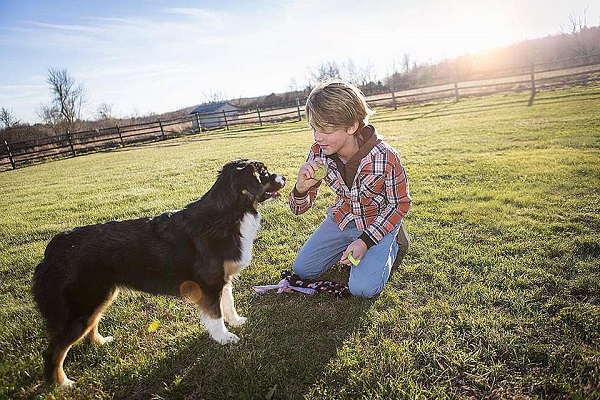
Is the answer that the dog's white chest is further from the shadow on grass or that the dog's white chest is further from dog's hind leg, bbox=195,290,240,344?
the shadow on grass

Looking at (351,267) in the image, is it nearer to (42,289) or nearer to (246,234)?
(246,234)

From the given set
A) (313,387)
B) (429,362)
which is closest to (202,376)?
(313,387)

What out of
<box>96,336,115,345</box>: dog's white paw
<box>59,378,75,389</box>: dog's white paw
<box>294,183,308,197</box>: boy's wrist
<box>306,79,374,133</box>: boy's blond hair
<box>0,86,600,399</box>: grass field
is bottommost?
<box>0,86,600,399</box>: grass field

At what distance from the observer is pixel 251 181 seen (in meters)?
3.21

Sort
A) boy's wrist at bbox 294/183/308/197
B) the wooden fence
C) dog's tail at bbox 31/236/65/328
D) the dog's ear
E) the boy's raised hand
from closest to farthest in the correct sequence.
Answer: dog's tail at bbox 31/236/65/328 < the dog's ear < the boy's raised hand < boy's wrist at bbox 294/183/308/197 < the wooden fence

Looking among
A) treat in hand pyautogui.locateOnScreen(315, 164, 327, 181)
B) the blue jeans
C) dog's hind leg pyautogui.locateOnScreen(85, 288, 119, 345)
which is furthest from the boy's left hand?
dog's hind leg pyautogui.locateOnScreen(85, 288, 119, 345)

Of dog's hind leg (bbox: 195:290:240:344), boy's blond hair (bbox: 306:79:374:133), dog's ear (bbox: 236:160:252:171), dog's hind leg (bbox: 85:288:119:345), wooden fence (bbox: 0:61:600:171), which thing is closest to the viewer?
dog's hind leg (bbox: 85:288:119:345)

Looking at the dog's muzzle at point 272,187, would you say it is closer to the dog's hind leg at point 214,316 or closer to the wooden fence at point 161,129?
the dog's hind leg at point 214,316

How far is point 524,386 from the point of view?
7.63 feet

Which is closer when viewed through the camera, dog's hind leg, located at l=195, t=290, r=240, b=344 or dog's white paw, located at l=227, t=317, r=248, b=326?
dog's hind leg, located at l=195, t=290, r=240, b=344

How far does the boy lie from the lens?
340 cm

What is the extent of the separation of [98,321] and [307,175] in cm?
235

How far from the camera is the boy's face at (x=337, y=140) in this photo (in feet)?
11.4

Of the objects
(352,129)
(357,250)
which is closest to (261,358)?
(357,250)
